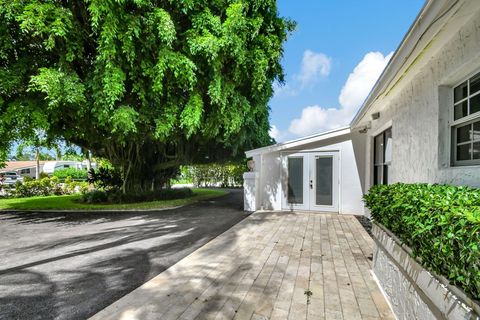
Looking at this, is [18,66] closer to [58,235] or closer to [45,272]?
[58,235]

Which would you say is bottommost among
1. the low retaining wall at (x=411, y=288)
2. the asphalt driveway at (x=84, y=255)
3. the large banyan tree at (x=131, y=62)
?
the asphalt driveway at (x=84, y=255)

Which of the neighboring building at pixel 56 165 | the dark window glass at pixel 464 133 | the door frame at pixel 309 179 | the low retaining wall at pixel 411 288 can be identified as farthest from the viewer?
the neighboring building at pixel 56 165

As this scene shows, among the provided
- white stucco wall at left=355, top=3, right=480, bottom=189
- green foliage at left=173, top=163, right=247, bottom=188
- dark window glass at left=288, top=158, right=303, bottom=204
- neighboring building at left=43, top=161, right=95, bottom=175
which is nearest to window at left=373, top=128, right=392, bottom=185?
white stucco wall at left=355, top=3, right=480, bottom=189

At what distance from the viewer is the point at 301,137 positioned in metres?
9.45

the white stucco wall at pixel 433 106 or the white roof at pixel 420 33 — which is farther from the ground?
the white roof at pixel 420 33

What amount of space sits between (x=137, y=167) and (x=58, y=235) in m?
6.98

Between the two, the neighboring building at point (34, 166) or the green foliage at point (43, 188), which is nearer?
the green foliage at point (43, 188)

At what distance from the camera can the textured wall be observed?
2746 mm

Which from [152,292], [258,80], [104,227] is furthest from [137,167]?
[152,292]

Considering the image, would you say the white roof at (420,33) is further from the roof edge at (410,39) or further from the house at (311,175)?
the house at (311,175)

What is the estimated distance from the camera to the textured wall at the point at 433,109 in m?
2.75

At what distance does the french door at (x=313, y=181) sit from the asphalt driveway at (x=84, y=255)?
7.34 feet

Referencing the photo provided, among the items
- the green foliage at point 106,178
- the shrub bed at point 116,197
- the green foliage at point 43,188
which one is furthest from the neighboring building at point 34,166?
the shrub bed at point 116,197

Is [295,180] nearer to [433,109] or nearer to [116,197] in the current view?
[433,109]
